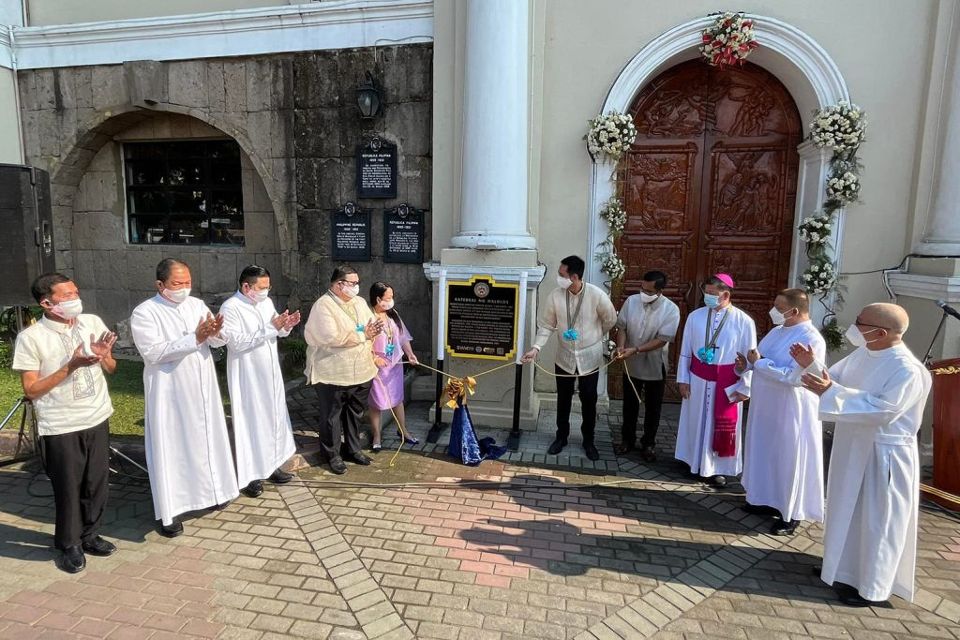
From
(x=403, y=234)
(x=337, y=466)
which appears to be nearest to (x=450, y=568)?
(x=337, y=466)

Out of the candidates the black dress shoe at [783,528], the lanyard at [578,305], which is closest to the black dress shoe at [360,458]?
the lanyard at [578,305]

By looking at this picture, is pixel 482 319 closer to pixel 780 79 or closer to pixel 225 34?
pixel 780 79

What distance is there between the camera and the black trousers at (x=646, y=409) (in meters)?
5.52

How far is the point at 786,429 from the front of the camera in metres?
4.17

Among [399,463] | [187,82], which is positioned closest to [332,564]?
[399,463]

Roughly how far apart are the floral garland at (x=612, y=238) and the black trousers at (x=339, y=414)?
3381 millimetres

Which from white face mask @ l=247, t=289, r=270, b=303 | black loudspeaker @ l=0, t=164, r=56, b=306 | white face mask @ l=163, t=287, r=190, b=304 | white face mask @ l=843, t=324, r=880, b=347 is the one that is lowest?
white face mask @ l=843, t=324, r=880, b=347

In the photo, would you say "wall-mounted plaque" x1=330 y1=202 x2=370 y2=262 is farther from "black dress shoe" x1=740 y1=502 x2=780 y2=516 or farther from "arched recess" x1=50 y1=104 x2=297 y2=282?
"black dress shoe" x1=740 y1=502 x2=780 y2=516

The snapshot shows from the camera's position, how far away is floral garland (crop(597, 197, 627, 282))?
673 centimetres

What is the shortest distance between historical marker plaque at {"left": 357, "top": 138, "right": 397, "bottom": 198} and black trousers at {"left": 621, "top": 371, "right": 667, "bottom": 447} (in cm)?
402

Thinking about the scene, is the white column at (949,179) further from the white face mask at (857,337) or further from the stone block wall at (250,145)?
the stone block wall at (250,145)

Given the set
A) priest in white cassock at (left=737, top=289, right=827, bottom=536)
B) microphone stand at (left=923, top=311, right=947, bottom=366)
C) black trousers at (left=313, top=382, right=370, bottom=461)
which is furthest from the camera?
microphone stand at (left=923, top=311, right=947, bottom=366)

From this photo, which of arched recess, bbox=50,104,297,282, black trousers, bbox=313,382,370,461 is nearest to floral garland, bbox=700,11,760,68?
black trousers, bbox=313,382,370,461

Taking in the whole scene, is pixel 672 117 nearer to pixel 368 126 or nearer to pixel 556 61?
pixel 556 61
